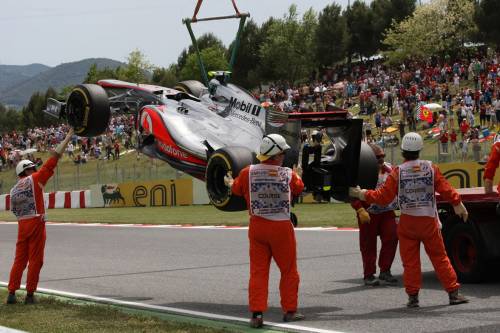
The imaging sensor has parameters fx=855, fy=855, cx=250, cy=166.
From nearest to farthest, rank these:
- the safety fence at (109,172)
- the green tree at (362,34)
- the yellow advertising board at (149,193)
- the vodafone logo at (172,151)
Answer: the vodafone logo at (172,151) → the safety fence at (109,172) → the yellow advertising board at (149,193) → the green tree at (362,34)

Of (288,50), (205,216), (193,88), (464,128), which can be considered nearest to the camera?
(193,88)

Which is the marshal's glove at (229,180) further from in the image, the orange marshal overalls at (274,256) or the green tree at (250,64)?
the green tree at (250,64)

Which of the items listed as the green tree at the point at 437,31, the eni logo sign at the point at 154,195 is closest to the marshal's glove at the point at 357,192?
the eni logo sign at the point at 154,195

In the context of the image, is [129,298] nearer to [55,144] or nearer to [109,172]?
[109,172]

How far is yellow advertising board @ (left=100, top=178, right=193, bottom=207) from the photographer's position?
30203 mm

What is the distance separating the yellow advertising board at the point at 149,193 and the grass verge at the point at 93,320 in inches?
815

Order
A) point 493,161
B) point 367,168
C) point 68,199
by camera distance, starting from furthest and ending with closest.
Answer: point 68,199, point 367,168, point 493,161

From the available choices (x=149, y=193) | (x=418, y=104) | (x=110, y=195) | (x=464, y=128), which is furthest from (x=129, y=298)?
(x=110, y=195)

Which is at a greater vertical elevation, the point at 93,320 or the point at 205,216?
the point at 205,216

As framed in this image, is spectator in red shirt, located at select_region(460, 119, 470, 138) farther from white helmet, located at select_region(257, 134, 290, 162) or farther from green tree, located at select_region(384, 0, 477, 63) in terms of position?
green tree, located at select_region(384, 0, 477, 63)

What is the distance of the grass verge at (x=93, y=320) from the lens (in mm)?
7398

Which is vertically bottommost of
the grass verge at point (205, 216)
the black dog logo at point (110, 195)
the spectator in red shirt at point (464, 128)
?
the grass verge at point (205, 216)

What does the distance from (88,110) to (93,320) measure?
2.54m

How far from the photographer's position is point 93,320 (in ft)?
26.5
